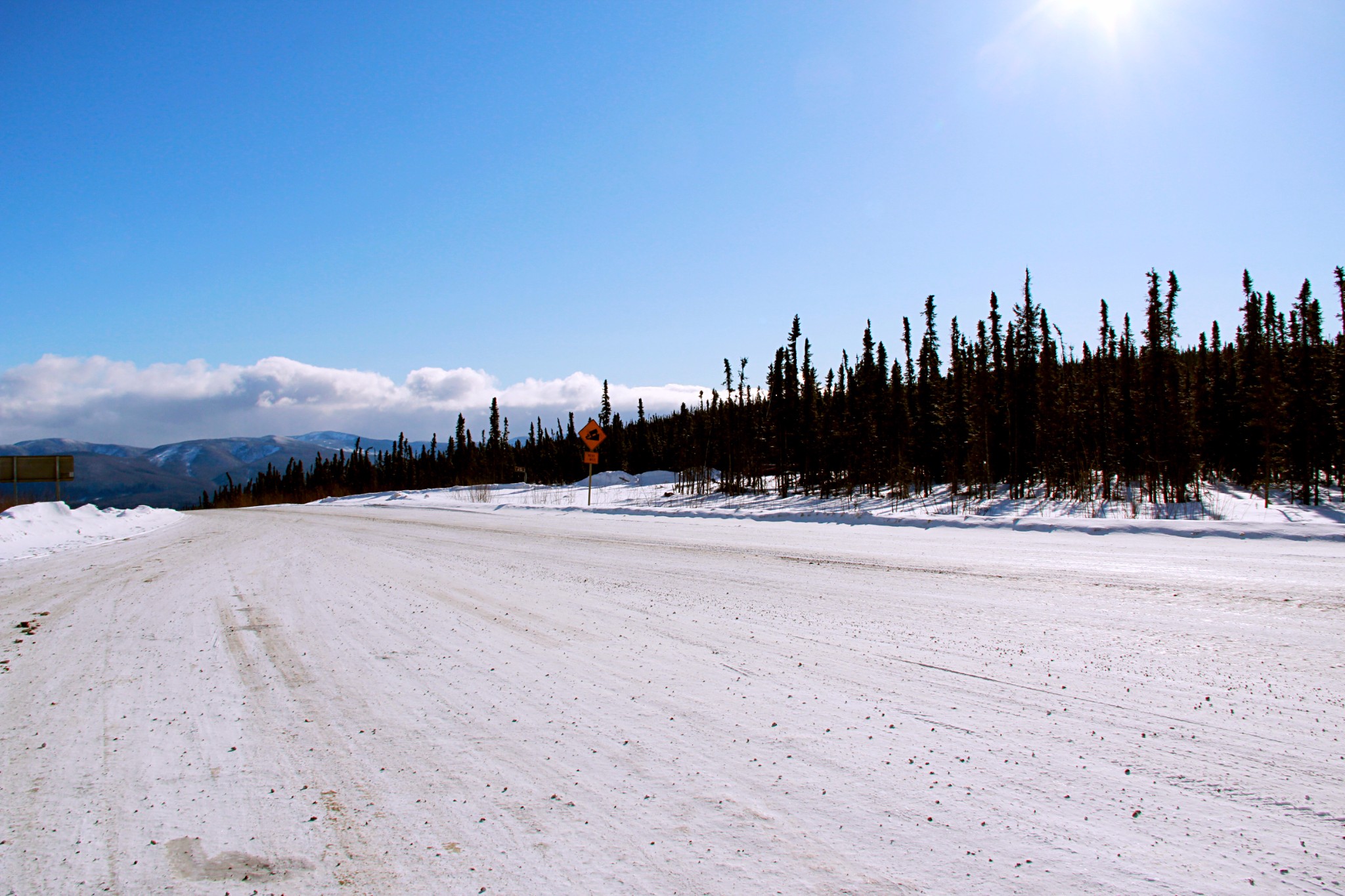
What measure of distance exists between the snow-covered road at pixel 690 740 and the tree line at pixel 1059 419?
953 inches

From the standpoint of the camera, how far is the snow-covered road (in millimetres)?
2240

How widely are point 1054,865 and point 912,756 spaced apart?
2.68 feet

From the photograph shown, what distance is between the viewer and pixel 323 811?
2.61 meters

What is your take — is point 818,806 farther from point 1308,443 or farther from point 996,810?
point 1308,443

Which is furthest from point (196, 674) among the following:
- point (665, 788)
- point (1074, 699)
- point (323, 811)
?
point (1074, 699)

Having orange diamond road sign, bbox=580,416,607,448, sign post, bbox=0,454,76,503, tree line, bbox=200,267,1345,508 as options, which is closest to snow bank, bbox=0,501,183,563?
sign post, bbox=0,454,76,503

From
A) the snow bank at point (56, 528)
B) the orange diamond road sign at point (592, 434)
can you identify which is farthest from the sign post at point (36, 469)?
the orange diamond road sign at point (592, 434)

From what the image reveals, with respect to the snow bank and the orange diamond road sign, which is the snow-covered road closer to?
the snow bank

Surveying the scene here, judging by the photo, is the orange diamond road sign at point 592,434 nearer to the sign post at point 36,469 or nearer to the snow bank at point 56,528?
the snow bank at point 56,528

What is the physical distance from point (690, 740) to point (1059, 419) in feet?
121

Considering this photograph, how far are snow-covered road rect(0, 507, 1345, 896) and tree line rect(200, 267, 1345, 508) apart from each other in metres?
24.2

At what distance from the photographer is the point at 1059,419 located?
1328 inches

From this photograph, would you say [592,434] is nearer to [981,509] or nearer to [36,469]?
[981,509]

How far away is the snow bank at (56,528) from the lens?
1231 cm
